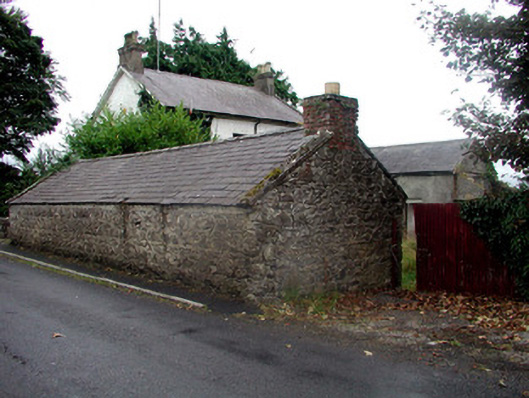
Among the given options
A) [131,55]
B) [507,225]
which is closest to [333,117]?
[507,225]

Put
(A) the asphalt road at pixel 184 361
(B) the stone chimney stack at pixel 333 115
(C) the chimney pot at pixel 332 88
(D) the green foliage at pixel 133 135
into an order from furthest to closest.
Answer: (D) the green foliage at pixel 133 135 → (C) the chimney pot at pixel 332 88 → (B) the stone chimney stack at pixel 333 115 → (A) the asphalt road at pixel 184 361

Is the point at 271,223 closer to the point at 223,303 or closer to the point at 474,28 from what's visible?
the point at 223,303

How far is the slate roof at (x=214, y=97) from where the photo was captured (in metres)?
30.1

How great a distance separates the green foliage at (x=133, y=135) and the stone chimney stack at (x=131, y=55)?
8.18 m

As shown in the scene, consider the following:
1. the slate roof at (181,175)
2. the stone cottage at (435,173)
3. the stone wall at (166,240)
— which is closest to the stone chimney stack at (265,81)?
the stone cottage at (435,173)

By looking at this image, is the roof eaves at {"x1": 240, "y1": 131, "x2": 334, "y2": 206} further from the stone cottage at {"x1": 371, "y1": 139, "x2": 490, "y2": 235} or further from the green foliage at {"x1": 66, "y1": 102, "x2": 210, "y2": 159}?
the stone cottage at {"x1": 371, "y1": 139, "x2": 490, "y2": 235}

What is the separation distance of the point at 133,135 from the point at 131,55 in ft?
35.2

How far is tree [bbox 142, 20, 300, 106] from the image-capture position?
4466 cm

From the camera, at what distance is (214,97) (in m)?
33.0

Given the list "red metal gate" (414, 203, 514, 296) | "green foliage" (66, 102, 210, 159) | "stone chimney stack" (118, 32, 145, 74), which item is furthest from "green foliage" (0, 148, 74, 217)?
"red metal gate" (414, 203, 514, 296)

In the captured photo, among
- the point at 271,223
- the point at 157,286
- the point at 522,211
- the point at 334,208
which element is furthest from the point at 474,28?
the point at 157,286

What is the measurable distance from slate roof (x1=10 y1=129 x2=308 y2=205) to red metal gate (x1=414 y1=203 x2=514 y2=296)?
4005mm

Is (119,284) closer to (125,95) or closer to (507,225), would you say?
(507,225)

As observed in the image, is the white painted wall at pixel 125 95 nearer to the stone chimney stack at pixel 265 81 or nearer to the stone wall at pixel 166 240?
the stone chimney stack at pixel 265 81
